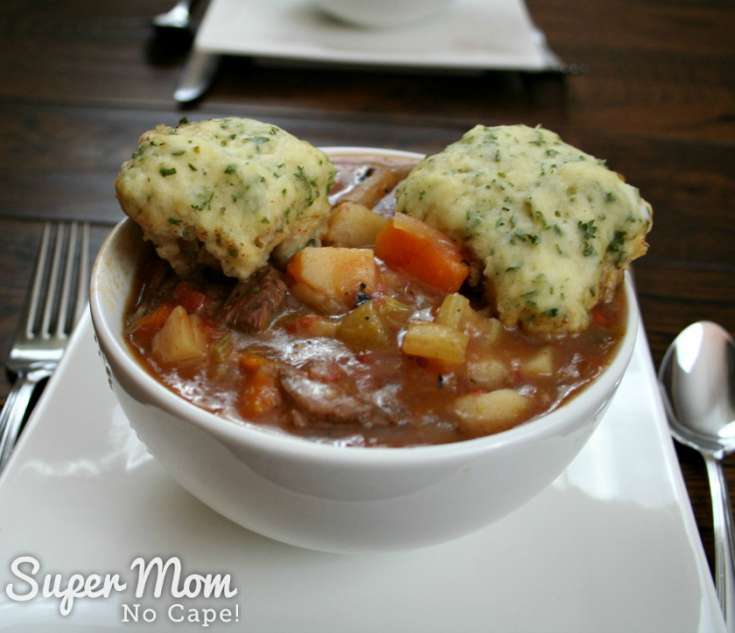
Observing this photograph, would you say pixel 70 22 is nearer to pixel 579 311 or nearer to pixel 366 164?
pixel 366 164

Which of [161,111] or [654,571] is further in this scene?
[161,111]

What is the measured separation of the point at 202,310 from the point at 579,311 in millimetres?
740

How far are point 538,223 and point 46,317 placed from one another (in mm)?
1437

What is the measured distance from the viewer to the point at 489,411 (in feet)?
4.62

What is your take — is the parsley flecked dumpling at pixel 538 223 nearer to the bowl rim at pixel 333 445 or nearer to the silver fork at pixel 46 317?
the bowl rim at pixel 333 445

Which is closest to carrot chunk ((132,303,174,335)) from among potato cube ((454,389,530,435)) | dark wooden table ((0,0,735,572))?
potato cube ((454,389,530,435))

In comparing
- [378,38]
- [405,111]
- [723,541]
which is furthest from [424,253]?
[378,38]

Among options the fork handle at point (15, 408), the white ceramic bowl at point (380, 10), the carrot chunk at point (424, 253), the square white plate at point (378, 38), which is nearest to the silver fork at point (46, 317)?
the fork handle at point (15, 408)

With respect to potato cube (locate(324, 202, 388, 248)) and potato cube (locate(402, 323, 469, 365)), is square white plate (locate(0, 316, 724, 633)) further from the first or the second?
potato cube (locate(324, 202, 388, 248))

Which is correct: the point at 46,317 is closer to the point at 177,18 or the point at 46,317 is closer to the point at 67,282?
the point at 67,282

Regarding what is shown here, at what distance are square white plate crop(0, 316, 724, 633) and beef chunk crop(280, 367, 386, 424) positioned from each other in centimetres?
38

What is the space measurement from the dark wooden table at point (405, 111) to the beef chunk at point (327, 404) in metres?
1.46

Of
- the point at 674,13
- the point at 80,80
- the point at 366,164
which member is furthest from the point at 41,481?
the point at 674,13

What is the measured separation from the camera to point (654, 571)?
5.39ft
